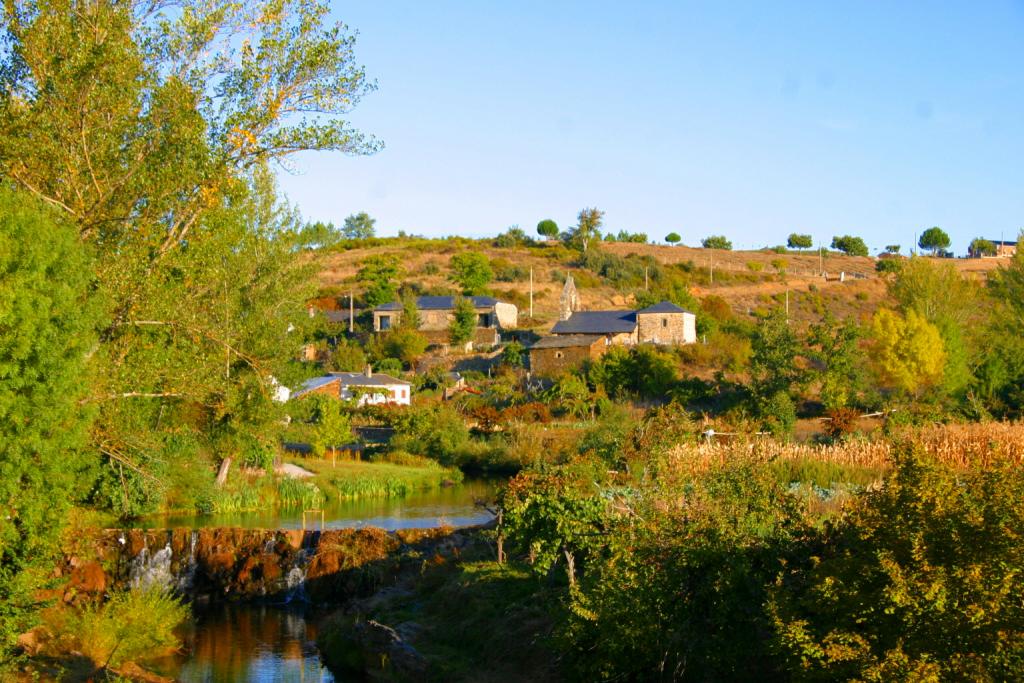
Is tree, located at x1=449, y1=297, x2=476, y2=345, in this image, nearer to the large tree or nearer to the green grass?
the green grass

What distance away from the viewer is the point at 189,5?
20109mm

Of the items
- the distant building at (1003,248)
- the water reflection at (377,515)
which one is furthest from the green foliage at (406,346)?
the distant building at (1003,248)

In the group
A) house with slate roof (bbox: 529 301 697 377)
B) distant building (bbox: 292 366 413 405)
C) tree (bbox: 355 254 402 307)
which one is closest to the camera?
distant building (bbox: 292 366 413 405)

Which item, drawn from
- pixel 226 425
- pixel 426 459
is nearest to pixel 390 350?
pixel 426 459

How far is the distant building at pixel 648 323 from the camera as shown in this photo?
68.9m

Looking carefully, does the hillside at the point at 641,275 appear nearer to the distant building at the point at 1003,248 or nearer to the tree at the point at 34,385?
the distant building at the point at 1003,248

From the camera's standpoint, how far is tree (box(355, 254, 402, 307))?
8669cm

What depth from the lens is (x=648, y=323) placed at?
70562mm

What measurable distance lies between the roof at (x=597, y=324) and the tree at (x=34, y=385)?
5096cm

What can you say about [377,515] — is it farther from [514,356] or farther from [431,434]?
[514,356]

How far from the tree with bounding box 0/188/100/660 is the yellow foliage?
40.2m

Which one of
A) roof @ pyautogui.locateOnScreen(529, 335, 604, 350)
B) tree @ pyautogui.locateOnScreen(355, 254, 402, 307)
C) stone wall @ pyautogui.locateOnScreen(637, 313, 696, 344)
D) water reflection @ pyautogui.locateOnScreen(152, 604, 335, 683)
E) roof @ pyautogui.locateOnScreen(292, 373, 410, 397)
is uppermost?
tree @ pyautogui.locateOnScreen(355, 254, 402, 307)

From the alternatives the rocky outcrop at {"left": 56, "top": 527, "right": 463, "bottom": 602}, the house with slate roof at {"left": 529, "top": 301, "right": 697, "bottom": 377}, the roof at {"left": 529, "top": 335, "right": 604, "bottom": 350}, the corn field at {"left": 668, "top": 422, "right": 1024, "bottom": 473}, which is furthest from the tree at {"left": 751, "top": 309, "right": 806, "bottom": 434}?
the rocky outcrop at {"left": 56, "top": 527, "right": 463, "bottom": 602}

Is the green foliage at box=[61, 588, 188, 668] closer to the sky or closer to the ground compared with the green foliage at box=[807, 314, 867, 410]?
closer to the ground
